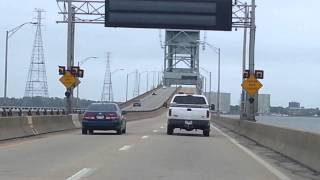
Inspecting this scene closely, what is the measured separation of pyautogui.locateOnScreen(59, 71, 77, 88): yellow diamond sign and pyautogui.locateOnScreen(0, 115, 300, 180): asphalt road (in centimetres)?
1984

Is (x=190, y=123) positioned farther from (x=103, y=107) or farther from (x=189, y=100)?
(x=103, y=107)

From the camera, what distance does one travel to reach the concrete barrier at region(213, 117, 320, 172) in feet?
56.4

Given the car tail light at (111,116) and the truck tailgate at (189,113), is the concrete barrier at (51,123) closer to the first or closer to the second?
the car tail light at (111,116)

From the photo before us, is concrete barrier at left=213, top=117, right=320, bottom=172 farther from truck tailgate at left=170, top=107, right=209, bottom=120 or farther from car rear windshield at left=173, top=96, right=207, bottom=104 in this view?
car rear windshield at left=173, top=96, right=207, bottom=104

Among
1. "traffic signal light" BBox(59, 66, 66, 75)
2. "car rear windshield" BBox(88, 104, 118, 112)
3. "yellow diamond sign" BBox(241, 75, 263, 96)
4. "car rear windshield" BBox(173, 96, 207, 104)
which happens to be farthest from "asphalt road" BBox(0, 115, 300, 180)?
"traffic signal light" BBox(59, 66, 66, 75)

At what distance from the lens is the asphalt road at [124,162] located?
48.2 feet

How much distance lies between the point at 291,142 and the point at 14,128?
12383 millimetres

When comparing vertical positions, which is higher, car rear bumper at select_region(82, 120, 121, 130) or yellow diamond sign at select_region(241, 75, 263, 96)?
yellow diamond sign at select_region(241, 75, 263, 96)

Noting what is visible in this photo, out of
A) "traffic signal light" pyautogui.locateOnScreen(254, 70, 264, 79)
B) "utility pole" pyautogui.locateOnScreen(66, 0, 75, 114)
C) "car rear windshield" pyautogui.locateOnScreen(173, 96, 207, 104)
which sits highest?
"utility pole" pyautogui.locateOnScreen(66, 0, 75, 114)

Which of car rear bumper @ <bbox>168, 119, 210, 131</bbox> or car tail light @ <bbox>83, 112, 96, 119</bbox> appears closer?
car tail light @ <bbox>83, 112, 96, 119</bbox>

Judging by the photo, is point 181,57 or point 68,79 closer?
point 68,79

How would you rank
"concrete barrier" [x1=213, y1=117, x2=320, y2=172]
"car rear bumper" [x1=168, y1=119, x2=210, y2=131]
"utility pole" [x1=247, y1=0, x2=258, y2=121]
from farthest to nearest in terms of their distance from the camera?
"utility pole" [x1=247, y1=0, x2=258, y2=121] → "car rear bumper" [x1=168, y1=119, x2=210, y2=131] → "concrete barrier" [x1=213, y1=117, x2=320, y2=172]

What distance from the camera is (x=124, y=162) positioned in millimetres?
17828

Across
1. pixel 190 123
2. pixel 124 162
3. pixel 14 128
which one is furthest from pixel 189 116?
pixel 124 162
